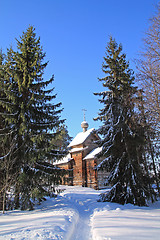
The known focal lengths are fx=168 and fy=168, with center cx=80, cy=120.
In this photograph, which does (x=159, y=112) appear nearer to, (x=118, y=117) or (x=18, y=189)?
(x=118, y=117)

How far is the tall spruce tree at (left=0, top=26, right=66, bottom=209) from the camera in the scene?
377 inches

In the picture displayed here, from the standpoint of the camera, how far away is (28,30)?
1229cm

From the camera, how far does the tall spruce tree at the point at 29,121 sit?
9586 mm

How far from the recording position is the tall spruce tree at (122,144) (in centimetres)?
1077

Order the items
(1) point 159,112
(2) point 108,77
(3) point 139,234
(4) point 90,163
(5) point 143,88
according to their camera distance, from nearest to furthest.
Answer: (3) point 139,234
(1) point 159,112
(5) point 143,88
(2) point 108,77
(4) point 90,163

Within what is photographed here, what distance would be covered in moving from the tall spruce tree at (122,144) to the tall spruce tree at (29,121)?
3.53 metres

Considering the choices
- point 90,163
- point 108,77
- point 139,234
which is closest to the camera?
point 139,234

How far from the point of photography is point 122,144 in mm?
12039

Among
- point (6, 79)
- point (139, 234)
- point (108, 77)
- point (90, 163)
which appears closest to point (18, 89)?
point (6, 79)

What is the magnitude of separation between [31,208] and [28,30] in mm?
11884

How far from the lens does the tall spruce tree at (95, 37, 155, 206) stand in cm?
1077

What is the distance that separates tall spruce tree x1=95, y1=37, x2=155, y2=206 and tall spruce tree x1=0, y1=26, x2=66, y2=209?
3525 mm

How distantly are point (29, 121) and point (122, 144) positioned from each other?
6618mm

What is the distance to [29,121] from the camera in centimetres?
1071
